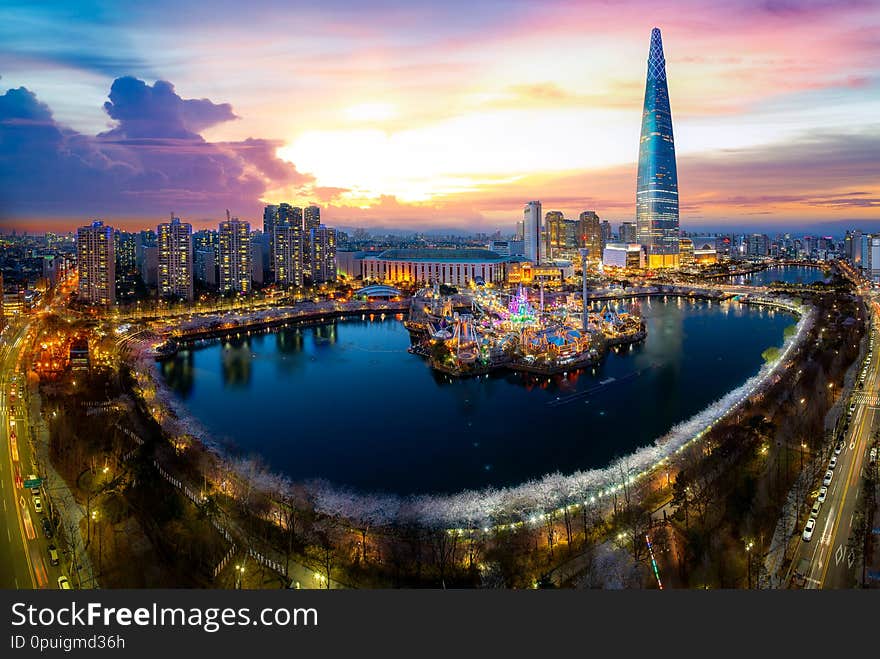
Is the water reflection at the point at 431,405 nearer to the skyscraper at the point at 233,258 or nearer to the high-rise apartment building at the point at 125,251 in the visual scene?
the skyscraper at the point at 233,258

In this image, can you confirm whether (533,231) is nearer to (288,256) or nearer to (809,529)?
(288,256)

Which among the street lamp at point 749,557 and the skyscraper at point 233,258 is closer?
the street lamp at point 749,557

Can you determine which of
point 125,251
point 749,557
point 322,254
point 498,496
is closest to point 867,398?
point 749,557

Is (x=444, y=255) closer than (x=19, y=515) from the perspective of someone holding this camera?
No

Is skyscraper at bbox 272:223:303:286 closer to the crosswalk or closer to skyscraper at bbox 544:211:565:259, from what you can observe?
the crosswalk

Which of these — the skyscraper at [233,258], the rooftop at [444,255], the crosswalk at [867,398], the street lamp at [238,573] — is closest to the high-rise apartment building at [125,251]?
the skyscraper at [233,258]

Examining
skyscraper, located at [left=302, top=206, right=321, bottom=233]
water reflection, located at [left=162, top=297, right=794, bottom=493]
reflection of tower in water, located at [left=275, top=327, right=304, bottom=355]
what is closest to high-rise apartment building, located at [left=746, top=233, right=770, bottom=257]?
skyscraper, located at [left=302, top=206, right=321, bottom=233]

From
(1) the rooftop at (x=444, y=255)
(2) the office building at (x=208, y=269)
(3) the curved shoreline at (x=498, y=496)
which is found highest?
(1) the rooftop at (x=444, y=255)
